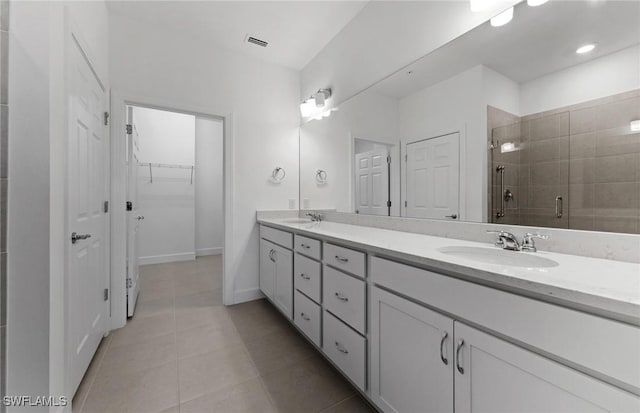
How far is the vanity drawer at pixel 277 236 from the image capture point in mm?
1982

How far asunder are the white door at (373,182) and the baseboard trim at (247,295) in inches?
56.1

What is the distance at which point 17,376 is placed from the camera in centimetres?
93

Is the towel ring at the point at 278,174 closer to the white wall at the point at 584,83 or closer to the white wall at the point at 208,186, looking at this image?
the white wall at the point at 584,83

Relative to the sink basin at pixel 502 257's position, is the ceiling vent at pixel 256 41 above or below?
above


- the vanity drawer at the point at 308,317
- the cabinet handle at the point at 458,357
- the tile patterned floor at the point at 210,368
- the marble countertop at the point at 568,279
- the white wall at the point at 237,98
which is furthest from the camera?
the white wall at the point at 237,98

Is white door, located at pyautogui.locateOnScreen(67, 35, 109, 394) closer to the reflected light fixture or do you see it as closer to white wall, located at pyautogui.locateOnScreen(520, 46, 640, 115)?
the reflected light fixture

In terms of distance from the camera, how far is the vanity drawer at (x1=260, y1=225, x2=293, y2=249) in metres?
1.98

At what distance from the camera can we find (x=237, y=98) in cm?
262

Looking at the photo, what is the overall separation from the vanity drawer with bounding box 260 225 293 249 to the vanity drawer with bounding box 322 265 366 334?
0.54m

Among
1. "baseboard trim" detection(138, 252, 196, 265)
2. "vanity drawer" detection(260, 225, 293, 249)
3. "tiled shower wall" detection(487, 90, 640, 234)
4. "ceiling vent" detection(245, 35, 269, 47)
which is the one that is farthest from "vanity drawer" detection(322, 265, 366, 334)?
"baseboard trim" detection(138, 252, 196, 265)

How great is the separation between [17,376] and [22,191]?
2.23ft

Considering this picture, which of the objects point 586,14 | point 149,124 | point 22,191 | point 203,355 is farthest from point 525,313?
point 149,124

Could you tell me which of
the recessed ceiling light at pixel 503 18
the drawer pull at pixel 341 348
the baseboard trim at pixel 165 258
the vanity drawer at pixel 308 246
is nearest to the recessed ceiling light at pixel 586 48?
the recessed ceiling light at pixel 503 18

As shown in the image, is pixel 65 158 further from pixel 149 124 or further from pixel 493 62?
pixel 149 124
